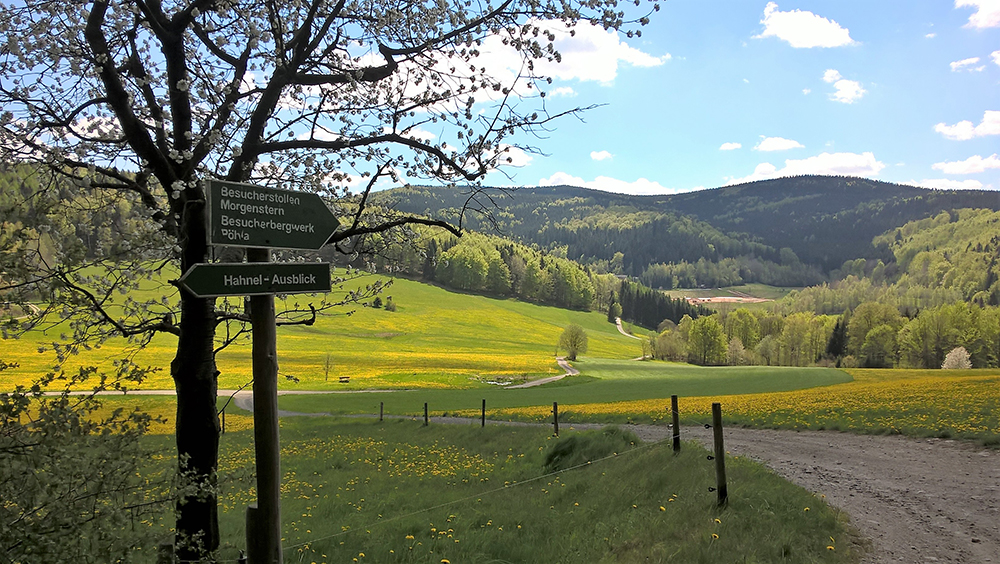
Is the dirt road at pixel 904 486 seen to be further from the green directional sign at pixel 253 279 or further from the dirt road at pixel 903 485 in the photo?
the green directional sign at pixel 253 279

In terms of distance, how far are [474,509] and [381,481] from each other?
4.80 m

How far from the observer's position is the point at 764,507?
23.1 ft

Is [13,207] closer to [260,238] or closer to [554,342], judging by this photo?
[260,238]

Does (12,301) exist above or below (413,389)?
above

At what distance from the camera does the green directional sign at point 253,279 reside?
A: 364cm

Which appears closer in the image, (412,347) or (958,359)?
(958,359)

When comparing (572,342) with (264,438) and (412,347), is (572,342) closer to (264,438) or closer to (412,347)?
(412,347)

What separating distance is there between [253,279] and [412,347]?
9112 centimetres

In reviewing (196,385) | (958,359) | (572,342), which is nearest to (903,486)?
(196,385)

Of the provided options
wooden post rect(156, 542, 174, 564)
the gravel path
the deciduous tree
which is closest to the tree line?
the deciduous tree

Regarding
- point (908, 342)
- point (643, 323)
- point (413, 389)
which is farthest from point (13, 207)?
point (643, 323)

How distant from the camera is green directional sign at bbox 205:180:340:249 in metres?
3.78

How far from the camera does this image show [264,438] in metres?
4.23

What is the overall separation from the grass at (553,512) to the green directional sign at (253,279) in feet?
3.58
